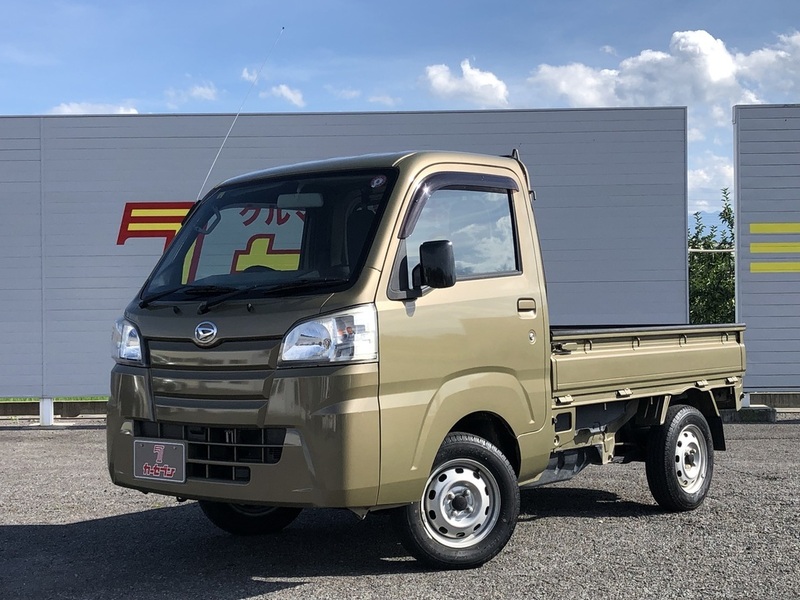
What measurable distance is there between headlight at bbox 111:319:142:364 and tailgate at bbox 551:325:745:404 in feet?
7.83

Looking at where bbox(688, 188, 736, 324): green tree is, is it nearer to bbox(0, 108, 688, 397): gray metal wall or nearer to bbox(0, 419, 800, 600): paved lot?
bbox(0, 108, 688, 397): gray metal wall

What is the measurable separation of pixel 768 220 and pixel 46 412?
1041 centimetres

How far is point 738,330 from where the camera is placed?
7.32 m

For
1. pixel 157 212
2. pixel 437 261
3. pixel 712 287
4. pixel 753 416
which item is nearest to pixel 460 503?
pixel 437 261

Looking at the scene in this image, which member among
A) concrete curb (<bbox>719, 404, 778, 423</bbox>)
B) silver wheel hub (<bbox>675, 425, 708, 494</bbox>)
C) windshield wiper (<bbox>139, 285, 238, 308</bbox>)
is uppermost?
windshield wiper (<bbox>139, 285, 238, 308</bbox>)

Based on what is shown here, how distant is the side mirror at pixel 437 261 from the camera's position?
15.1 ft

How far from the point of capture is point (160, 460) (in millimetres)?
4746

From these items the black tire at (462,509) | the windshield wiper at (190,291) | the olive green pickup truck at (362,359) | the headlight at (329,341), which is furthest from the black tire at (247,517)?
the headlight at (329,341)

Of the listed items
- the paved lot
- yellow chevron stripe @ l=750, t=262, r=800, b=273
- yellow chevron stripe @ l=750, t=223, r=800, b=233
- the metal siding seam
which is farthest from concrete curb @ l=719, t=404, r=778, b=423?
the metal siding seam

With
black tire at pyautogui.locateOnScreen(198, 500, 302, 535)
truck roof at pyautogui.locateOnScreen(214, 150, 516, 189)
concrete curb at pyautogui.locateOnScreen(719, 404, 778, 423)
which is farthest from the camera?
concrete curb at pyautogui.locateOnScreen(719, 404, 778, 423)

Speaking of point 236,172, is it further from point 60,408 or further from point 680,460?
point 680,460

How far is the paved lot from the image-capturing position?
4695 millimetres

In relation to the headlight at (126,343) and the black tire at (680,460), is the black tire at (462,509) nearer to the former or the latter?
the headlight at (126,343)

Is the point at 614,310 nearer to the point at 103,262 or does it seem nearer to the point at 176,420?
the point at 103,262
